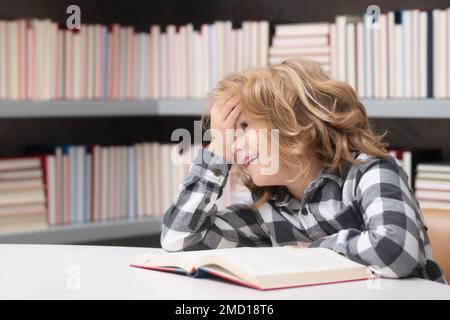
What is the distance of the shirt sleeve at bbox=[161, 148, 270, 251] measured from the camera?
148cm

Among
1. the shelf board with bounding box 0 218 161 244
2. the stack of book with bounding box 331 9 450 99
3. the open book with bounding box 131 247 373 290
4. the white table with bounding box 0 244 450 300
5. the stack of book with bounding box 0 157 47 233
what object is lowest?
the shelf board with bounding box 0 218 161 244

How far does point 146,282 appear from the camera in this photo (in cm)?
111

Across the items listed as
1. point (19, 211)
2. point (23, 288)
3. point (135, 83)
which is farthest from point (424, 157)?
point (23, 288)

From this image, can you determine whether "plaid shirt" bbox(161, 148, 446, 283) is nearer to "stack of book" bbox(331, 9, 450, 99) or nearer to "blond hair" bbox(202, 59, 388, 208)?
"blond hair" bbox(202, 59, 388, 208)

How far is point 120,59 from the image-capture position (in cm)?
267

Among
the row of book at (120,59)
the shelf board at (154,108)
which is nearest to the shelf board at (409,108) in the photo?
the shelf board at (154,108)

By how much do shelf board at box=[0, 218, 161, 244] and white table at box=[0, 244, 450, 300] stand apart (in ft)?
3.54

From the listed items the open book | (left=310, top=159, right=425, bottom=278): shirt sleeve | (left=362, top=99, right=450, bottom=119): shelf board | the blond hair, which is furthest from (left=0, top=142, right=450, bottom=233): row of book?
the open book

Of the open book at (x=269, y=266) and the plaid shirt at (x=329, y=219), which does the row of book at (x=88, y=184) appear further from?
the open book at (x=269, y=266)

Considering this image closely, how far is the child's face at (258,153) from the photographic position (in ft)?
4.66

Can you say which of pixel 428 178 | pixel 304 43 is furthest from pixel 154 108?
pixel 428 178

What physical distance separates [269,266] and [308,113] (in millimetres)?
449

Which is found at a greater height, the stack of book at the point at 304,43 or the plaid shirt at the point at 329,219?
the stack of book at the point at 304,43

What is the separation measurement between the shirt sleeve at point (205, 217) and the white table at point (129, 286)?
7.5 inches
